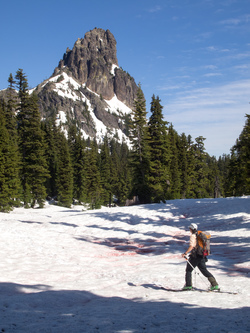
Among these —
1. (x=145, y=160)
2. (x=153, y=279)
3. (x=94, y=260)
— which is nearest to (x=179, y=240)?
(x=94, y=260)

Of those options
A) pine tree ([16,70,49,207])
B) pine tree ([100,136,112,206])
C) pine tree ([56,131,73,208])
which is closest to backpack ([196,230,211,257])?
pine tree ([16,70,49,207])

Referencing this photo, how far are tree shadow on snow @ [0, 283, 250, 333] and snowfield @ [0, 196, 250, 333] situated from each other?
19mm

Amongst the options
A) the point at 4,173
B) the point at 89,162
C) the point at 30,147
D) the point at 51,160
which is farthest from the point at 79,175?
the point at 4,173

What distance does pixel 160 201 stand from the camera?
3447cm

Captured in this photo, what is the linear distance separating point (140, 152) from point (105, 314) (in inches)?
1222

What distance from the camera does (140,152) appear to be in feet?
120

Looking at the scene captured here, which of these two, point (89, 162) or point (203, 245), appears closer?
point (203, 245)

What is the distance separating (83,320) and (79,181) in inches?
1923

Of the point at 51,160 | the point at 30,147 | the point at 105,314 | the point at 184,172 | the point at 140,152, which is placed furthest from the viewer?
the point at 51,160

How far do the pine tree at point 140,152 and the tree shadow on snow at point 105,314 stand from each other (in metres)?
27.8

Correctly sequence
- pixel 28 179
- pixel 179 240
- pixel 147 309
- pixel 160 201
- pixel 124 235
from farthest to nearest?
pixel 28 179 → pixel 160 201 → pixel 124 235 → pixel 179 240 → pixel 147 309

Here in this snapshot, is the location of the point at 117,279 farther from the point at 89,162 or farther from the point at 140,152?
the point at 89,162

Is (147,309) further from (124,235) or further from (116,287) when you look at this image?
(124,235)

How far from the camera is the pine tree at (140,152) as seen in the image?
36156 mm
